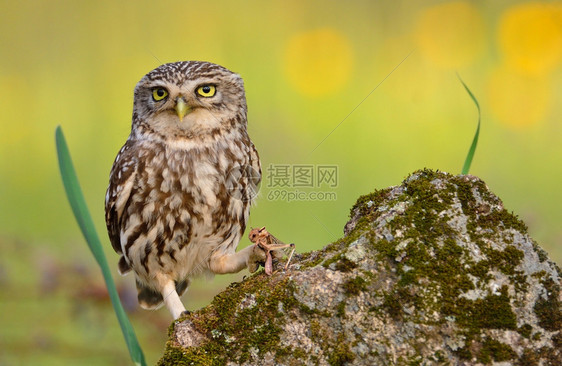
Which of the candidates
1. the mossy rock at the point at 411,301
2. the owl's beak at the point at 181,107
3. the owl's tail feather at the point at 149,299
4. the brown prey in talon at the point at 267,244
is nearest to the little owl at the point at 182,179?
the owl's beak at the point at 181,107

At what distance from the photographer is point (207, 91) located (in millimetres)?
3205

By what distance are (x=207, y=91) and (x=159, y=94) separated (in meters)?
0.24

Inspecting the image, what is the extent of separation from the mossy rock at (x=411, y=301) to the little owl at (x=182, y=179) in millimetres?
886

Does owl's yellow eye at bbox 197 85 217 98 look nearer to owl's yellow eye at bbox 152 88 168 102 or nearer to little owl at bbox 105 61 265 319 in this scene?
little owl at bbox 105 61 265 319

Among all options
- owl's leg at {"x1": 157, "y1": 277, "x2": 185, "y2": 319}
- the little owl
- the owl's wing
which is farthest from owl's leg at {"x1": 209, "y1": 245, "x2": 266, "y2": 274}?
the owl's wing

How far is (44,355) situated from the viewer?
4105 millimetres

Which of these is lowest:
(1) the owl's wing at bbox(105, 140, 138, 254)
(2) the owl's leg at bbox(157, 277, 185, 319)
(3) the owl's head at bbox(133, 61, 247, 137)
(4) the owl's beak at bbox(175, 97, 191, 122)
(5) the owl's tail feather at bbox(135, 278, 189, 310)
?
(2) the owl's leg at bbox(157, 277, 185, 319)

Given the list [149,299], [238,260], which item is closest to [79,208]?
[238,260]

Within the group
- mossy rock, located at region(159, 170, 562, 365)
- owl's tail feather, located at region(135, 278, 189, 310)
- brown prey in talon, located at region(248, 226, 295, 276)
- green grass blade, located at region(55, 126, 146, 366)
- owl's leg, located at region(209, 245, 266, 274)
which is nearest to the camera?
mossy rock, located at region(159, 170, 562, 365)

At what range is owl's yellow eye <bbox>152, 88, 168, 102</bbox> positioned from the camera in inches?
125

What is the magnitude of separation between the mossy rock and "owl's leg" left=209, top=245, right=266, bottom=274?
33cm

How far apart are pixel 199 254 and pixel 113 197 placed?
0.54 meters

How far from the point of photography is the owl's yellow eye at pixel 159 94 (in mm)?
3174

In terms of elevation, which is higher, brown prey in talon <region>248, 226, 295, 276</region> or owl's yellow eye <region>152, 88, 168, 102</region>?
owl's yellow eye <region>152, 88, 168, 102</region>
